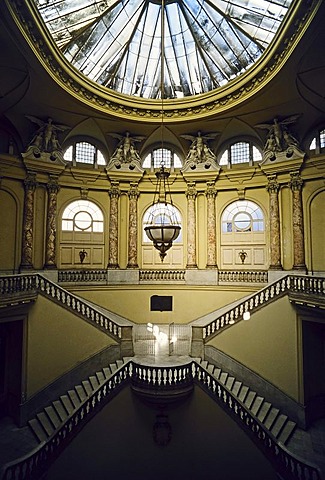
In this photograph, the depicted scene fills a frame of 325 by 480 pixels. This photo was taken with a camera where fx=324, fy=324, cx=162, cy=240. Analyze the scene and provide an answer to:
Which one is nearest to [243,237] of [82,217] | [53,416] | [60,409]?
[82,217]

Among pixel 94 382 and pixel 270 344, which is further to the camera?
pixel 270 344

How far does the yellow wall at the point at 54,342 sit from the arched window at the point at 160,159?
942 centimetres

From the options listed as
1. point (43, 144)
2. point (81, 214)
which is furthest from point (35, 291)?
point (43, 144)

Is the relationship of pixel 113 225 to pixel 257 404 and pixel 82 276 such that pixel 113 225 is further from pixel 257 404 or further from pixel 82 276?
pixel 257 404

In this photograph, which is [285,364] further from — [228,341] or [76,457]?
[76,457]

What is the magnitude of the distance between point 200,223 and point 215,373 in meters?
8.00

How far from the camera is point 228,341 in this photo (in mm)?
11562

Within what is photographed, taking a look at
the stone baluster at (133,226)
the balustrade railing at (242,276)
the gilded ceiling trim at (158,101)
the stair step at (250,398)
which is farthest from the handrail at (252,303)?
the gilded ceiling trim at (158,101)

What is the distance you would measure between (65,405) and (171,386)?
365 cm

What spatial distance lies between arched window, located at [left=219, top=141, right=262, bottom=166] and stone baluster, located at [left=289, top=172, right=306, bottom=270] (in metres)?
2.39

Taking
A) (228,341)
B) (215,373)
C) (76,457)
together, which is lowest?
(76,457)

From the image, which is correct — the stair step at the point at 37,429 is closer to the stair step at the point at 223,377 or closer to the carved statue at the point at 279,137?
the stair step at the point at 223,377

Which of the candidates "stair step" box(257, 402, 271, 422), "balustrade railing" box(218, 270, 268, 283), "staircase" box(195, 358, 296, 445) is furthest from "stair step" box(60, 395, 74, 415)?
"balustrade railing" box(218, 270, 268, 283)

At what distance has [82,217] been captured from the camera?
16531 mm
